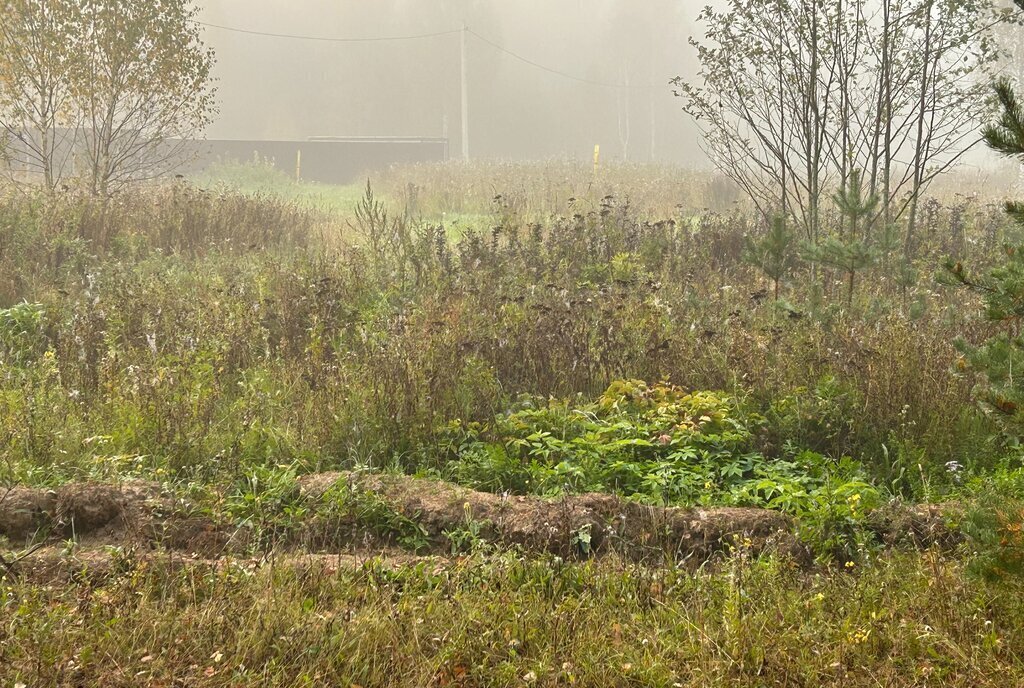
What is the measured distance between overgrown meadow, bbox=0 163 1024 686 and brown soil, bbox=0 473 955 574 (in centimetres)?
11

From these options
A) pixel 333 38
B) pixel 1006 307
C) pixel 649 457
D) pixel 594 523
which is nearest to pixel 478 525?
pixel 594 523

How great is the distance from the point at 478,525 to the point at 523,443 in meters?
0.90

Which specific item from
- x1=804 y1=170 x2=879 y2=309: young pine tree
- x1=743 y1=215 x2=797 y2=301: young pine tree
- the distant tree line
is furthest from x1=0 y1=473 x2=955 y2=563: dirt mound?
the distant tree line

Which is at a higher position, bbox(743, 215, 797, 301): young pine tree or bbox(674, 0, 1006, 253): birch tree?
bbox(674, 0, 1006, 253): birch tree

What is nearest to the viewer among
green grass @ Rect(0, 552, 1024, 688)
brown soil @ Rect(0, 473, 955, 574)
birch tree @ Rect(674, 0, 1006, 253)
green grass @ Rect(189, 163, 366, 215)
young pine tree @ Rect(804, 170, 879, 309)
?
green grass @ Rect(0, 552, 1024, 688)

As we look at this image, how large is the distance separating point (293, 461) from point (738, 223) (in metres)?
8.89

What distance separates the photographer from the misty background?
56.8 m

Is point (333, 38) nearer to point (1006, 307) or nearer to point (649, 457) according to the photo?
point (649, 457)

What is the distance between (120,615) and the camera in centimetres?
290

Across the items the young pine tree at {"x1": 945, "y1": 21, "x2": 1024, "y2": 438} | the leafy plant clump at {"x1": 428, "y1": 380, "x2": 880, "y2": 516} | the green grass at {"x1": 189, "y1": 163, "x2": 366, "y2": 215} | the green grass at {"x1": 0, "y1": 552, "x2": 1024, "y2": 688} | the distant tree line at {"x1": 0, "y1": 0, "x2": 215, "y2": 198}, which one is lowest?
the green grass at {"x1": 0, "y1": 552, "x2": 1024, "y2": 688}

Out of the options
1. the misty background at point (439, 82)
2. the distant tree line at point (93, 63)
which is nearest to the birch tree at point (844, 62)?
the distant tree line at point (93, 63)

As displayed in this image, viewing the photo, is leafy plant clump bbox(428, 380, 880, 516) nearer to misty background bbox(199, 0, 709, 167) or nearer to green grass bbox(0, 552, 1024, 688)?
green grass bbox(0, 552, 1024, 688)

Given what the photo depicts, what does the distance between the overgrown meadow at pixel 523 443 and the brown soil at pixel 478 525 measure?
111 millimetres

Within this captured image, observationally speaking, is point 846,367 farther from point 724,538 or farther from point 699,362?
point 724,538
